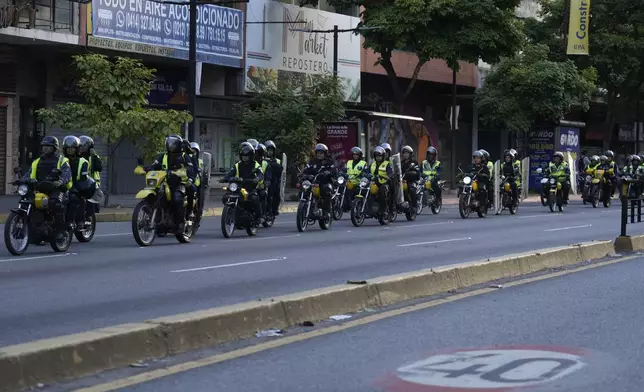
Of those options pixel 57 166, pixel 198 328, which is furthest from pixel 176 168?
pixel 198 328

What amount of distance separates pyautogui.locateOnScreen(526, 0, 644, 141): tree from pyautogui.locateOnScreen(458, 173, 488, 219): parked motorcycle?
21.7 meters

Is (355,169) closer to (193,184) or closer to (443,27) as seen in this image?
(193,184)

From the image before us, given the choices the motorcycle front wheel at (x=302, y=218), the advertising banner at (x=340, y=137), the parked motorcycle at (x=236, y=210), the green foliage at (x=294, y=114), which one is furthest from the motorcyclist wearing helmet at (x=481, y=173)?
the parked motorcycle at (x=236, y=210)

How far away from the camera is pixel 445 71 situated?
48625 millimetres

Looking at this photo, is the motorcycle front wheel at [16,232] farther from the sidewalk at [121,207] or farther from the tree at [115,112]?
the tree at [115,112]

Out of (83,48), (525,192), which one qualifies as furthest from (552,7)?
(83,48)

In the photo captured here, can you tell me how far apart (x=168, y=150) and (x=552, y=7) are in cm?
3583

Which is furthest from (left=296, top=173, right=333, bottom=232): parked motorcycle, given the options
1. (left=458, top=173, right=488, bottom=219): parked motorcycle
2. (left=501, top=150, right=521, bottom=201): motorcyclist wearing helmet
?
(left=501, top=150, right=521, bottom=201): motorcyclist wearing helmet

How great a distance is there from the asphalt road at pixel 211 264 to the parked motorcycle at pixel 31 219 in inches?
8.3

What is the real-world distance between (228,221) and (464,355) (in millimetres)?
12315

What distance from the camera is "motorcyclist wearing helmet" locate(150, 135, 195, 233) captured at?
18.1 m

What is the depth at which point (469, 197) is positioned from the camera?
29078 millimetres

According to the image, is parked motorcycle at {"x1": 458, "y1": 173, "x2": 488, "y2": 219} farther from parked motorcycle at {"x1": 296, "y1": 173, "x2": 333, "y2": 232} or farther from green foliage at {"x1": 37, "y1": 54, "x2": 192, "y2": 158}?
green foliage at {"x1": 37, "y1": 54, "x2": 192, "y2": 158}

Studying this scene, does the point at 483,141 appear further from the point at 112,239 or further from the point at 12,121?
the point at 112,239
